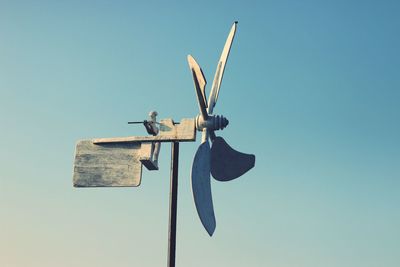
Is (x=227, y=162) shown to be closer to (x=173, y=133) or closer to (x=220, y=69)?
(x=173, y=133)

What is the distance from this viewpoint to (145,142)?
641 inches

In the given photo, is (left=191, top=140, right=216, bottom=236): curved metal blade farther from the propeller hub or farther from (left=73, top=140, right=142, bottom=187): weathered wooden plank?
(left=73, top=140, right=142, bottom=187): weathered wooden plank

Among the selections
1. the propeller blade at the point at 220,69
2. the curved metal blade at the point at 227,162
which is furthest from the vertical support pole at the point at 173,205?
the propeller blade at the point at 220,69

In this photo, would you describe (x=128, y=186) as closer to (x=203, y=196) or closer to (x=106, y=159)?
(x=106, y=159)

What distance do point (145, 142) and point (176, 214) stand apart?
2.39 meters

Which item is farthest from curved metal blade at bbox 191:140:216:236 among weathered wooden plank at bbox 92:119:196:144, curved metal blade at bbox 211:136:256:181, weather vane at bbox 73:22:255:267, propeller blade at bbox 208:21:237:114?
propeller blade at bbox 208:21:237:114

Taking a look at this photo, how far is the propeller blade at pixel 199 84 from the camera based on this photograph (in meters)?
16.0

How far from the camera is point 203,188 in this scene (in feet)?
49.4

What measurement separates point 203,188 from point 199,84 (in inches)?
125

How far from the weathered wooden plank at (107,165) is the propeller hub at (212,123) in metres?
1.94

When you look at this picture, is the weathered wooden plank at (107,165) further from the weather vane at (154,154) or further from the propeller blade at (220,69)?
the propeller blade at (220,69)

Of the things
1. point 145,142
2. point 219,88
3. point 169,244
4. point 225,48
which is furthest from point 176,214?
point 225,48

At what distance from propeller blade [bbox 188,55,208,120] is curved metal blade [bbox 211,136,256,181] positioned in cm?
177

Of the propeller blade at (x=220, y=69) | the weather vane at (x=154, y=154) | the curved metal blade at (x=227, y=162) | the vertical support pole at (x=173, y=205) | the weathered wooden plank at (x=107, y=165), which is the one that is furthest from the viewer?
the curved metal blade at (x=227, y=162)
